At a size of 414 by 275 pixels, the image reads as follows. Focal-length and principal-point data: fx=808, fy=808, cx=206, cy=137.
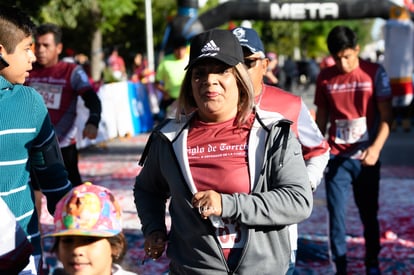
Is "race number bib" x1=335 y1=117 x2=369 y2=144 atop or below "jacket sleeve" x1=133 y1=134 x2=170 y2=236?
below

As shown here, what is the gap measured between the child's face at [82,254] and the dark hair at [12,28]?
2.74 feet

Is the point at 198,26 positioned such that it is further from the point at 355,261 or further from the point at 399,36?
the point at 355,261

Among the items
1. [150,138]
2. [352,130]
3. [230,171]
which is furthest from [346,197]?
[230,171]

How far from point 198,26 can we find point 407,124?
5.35m

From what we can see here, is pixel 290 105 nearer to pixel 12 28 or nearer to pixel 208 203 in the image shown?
pixel 208 203

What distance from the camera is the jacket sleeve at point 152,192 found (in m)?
3.40

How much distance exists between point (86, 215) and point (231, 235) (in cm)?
57

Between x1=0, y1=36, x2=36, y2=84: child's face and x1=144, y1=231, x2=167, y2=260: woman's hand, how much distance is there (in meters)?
0.86

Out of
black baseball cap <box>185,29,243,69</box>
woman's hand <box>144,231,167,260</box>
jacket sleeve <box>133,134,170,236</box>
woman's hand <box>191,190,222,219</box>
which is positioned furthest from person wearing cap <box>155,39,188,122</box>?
woman's hand <box>191,190,222,219</box>

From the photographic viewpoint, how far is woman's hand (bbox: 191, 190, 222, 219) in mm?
2887

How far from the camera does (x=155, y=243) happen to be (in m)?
3.36

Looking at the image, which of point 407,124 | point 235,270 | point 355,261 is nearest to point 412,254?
point 355,261

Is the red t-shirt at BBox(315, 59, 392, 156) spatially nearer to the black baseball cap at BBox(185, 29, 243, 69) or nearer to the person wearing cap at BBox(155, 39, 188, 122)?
the black baseball cap at BBox(185, 29, 243, 69)

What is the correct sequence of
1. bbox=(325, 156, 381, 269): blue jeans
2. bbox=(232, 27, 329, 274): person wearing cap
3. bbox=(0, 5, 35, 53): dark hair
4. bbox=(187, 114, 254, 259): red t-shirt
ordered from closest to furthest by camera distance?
bbox=(187, 114, 254, 259): red t-shirt
bbox=(0, 5, 35, 53): dark hair
bbox=(232, 27, 329, 274): person wearing cap
bbox=(325, 156, 381, 269): blue jeans
